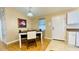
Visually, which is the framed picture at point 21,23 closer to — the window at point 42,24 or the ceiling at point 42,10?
the ceiling at point 42,10

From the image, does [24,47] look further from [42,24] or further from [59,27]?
[59,27]

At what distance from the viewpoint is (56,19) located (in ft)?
4.43

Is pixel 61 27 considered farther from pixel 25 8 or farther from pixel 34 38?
pixel 25 8

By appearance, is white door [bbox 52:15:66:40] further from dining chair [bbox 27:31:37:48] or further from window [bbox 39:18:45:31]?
dining chair [bbox 27:31:37:48]

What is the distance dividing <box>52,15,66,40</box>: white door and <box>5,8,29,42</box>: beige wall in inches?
19.4

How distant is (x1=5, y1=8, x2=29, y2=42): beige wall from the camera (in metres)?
1.25

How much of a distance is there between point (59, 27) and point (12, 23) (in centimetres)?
72

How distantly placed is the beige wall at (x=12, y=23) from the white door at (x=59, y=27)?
19.4 inches

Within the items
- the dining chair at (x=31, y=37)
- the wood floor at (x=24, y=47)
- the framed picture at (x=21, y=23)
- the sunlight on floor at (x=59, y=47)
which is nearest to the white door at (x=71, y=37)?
the sunlight on floor at (x=59, y=47)

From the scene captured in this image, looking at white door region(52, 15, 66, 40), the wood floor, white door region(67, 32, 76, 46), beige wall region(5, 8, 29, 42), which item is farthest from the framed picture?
white door region(67, 32, 76, 46)
